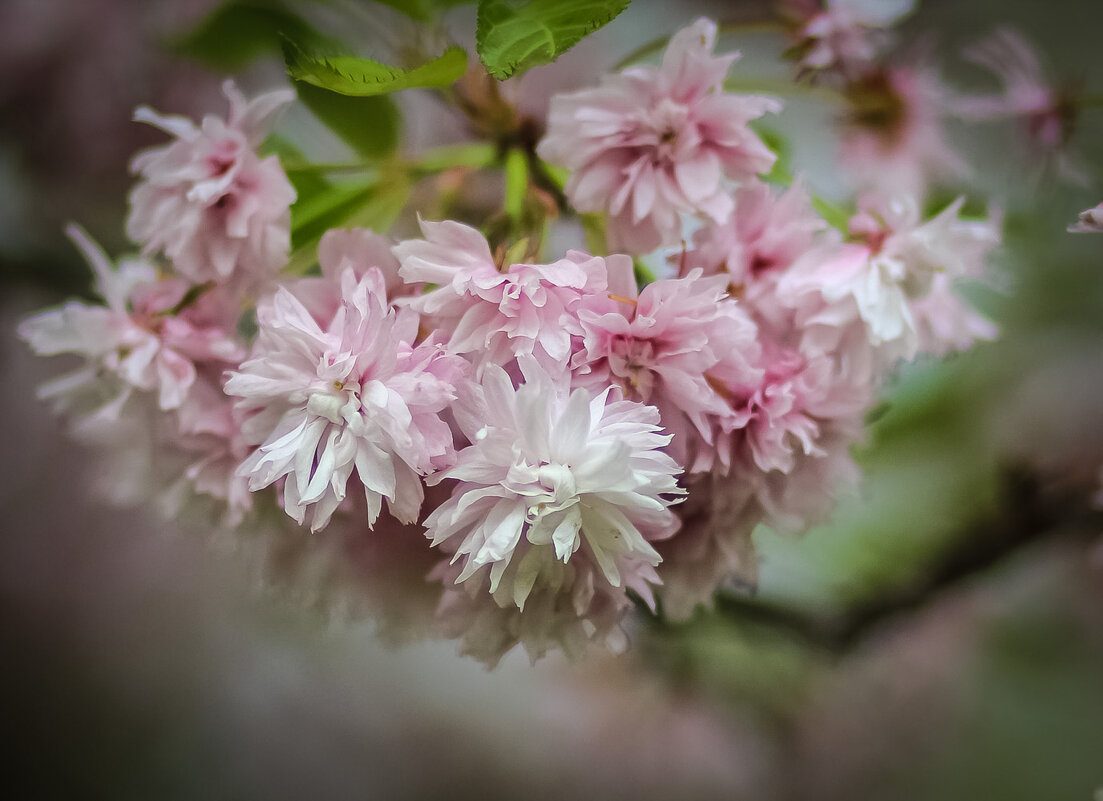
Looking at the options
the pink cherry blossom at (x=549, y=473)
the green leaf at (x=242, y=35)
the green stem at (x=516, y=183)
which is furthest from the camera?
the green leaf at (x=242, y=35)

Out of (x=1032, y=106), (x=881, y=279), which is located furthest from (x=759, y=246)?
(x=1032, y=106)

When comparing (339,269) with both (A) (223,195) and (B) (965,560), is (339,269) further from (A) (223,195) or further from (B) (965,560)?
(B) (965,560)

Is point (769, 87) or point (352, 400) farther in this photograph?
point (769, 87)

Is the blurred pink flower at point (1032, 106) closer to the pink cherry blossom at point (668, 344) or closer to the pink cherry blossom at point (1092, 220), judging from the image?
the pink cherry blossom at point (1092, 220)

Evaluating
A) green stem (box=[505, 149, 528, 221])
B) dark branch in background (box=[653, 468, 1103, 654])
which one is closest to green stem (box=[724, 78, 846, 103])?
green stem (box=[505, 149, 528, 221])

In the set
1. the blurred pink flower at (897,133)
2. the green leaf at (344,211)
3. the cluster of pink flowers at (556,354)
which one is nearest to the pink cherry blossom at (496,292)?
the cluster of pink flowers at (556,354)

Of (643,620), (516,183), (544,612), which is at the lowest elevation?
(643,620)
